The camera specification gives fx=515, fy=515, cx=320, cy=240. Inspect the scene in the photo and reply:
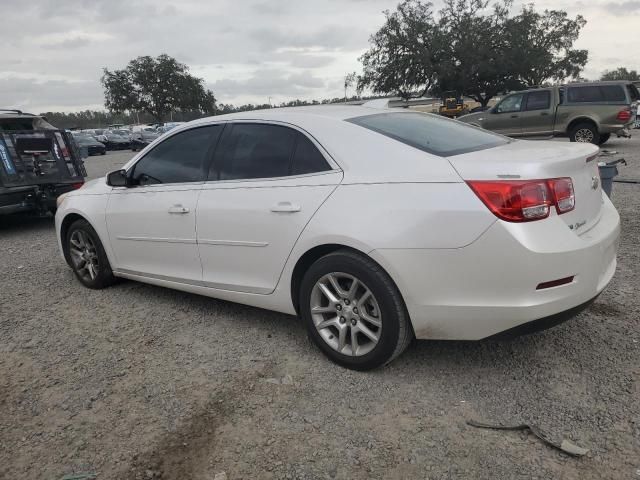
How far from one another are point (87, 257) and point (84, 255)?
2.3 inches

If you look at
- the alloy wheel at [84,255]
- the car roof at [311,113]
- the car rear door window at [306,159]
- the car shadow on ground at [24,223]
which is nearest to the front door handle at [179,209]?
the car roof at [311,113]

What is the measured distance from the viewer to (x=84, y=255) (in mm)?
4930

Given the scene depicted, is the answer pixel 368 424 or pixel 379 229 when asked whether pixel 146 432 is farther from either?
pixel 379 229

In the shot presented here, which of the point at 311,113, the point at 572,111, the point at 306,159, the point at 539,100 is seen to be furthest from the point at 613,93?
the point at 306,159

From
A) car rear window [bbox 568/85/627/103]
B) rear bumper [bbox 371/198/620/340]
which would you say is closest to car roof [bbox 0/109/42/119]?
rear bumper [bbox 371/198/620/340]

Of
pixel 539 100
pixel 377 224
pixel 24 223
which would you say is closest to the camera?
pixel 377 224

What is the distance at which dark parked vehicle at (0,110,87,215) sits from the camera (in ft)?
25.2

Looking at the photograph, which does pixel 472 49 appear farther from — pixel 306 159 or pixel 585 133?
pixel 306 159

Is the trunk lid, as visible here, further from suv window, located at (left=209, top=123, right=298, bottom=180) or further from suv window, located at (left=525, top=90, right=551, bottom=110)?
suv window, located at (left=525, top=90, right=551, bottom=110)

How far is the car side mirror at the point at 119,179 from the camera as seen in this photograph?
14.1 ft

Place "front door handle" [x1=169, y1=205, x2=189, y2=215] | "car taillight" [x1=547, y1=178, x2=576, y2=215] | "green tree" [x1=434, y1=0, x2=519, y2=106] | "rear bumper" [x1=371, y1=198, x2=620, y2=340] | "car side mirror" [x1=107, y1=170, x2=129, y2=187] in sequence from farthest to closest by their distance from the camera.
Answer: "green tree" [x1=434, y1=0, x2=519, y2=106]
"car side mirror" [x1=107, y1=170, x2=129, y2=187]
"front door handle" [x1=169, y1=205, x2=189, y2=215]
"car taillight" [x1=547, y1=178, x2=576, y2=215]
"rear bumper" [x1=371, y1=198, x2=620, y2=340]

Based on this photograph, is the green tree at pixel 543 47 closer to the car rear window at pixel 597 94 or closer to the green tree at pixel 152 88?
the car rear window at pixel 597 94

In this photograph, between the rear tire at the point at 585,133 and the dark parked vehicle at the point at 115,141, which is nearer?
the rear tire at the point at 585,133

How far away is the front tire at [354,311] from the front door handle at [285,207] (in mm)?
352
